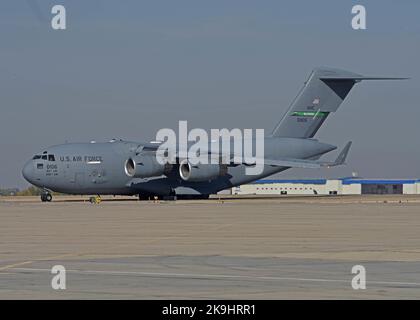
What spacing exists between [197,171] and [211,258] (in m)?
53.2

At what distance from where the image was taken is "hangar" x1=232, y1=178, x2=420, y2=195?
13780 centimetres

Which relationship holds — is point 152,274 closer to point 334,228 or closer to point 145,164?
point 334,228

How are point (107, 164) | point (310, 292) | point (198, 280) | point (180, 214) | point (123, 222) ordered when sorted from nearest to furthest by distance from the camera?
point (310, 292), point (198, 280), point (123, 222), point (180, 214), point (107, 164)

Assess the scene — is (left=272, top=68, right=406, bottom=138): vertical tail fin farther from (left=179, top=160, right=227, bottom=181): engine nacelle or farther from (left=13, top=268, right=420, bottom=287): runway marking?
(left=13, top=268, right=420, bottom=287): runway marking

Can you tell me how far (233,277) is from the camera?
1992 centimetres

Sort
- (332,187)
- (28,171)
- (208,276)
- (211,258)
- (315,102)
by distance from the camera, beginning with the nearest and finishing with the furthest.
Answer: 1. (208,276)
2. (211,258)
3. (28,171)
4. (315,102)
5. (332,187)

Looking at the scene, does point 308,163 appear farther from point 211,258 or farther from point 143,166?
point 211,258

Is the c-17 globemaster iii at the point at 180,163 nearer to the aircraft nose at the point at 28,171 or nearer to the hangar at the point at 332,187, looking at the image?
the aircraft nose at the point at 28,171

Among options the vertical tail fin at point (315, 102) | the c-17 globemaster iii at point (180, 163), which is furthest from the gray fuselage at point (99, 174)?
the vertical tail fin at point (315, 102)

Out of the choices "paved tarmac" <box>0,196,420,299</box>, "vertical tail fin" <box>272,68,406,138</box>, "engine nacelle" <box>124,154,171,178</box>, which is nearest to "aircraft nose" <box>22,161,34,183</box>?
"engine nacelle" <box>124,154,171,178</box>

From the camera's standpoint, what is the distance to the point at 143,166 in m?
76.4

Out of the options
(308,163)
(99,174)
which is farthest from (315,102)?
(99,174)
